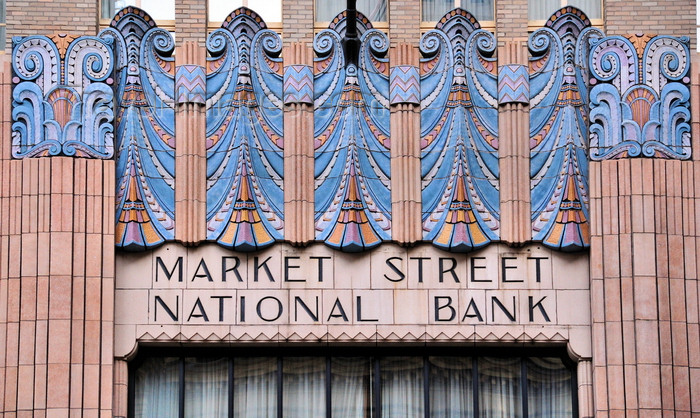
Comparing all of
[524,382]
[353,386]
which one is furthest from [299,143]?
[524,382]

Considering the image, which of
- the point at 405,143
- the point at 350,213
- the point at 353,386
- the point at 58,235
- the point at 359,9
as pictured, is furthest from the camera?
the point at 359,9

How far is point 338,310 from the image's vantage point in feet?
83.3

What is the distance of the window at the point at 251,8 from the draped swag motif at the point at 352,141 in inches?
41.0

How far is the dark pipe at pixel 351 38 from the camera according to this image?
25.8 metres

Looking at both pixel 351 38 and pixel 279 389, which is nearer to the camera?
pixel 279 389

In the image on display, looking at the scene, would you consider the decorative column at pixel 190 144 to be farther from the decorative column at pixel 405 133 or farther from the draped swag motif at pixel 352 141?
the decorative column at pixel 405 133

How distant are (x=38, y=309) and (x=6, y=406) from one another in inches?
57.6

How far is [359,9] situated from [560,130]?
12.6 ft

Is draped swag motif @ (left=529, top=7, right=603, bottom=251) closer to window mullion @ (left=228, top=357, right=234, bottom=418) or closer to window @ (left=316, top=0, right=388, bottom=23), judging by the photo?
window @ (left=316, top=0, right=388, bottom=23)

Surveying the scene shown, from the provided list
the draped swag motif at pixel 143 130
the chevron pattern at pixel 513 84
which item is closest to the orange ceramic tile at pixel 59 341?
the draped swag motif at pixel 143 130

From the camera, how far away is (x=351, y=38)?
26.1 m

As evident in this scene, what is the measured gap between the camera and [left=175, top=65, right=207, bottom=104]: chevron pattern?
25984mm

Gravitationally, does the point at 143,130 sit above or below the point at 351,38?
below

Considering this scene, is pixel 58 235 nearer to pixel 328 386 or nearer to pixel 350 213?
pixel 350 213
